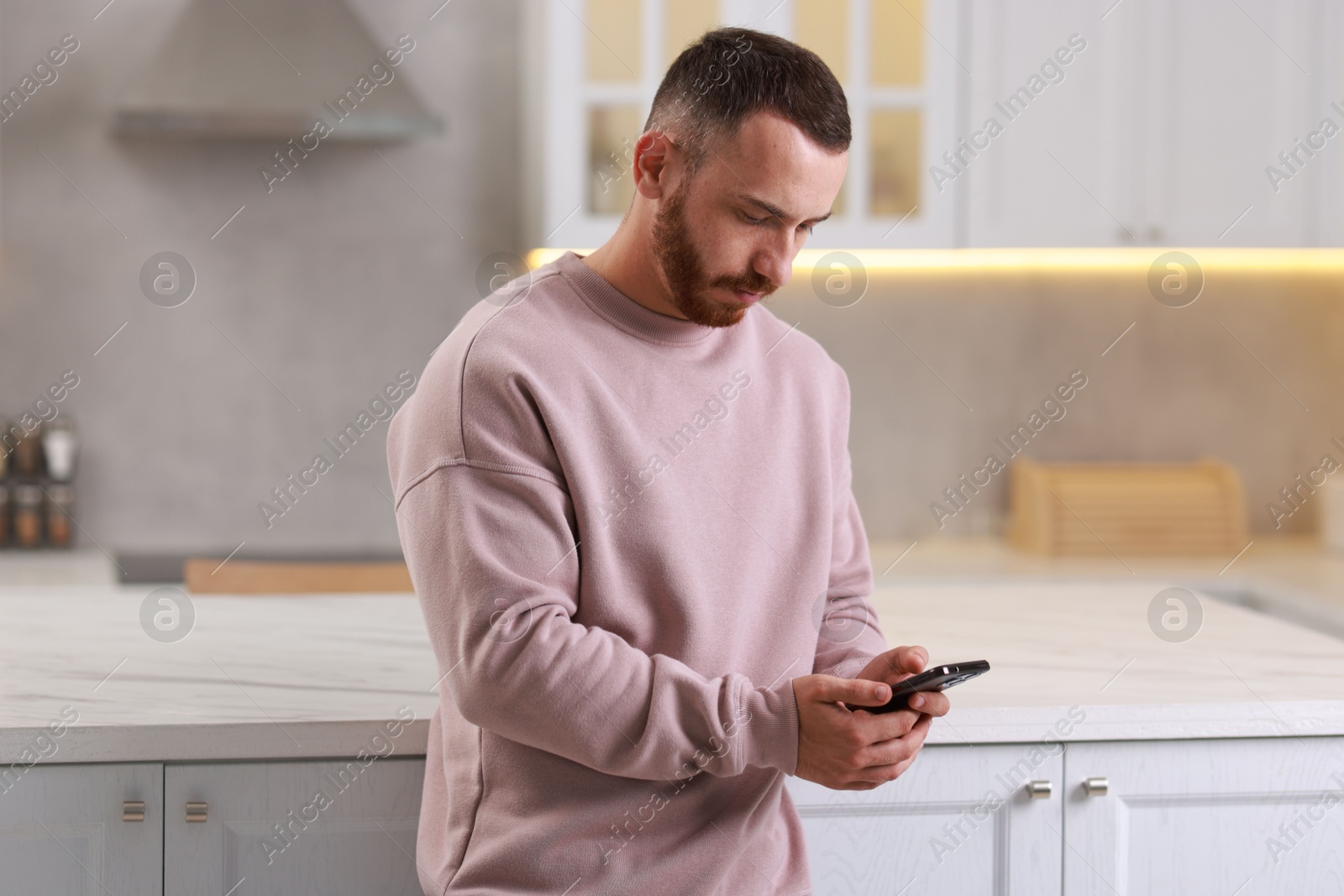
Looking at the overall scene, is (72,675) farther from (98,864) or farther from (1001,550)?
(1001,550)

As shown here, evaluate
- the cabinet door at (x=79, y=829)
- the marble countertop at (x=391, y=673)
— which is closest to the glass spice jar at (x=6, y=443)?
the marble countertop at (x=391, y=673)

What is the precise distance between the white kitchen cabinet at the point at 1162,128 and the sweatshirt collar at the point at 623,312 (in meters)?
1.49

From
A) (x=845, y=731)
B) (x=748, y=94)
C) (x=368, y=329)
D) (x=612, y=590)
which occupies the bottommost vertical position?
(x=845, y=731)

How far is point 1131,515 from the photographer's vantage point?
8.79 feet

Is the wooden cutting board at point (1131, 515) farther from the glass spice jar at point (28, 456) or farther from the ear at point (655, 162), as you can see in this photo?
the glass spice jar at point (28, 456)

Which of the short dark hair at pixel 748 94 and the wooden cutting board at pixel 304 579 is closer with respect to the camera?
the short dark hair at pixel 748 94

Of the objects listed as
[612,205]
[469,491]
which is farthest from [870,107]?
[469,491]

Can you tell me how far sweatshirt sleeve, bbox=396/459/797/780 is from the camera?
0.91 meters

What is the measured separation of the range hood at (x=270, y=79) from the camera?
239 centimetres

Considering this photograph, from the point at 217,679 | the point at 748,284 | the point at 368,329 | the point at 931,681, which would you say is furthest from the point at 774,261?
the point at 368,329

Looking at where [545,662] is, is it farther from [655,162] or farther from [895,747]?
[655,162]

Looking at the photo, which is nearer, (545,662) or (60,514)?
(545,662)

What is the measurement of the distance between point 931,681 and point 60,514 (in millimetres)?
2256

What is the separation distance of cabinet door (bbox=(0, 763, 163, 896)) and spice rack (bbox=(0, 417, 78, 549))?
1658mm
